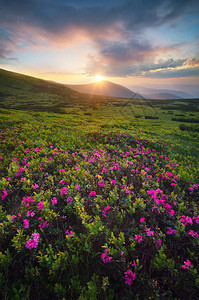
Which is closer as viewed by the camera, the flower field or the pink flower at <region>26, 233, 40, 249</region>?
the flower field

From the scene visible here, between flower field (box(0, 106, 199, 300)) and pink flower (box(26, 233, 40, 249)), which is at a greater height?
pink flower (box(26, 233, 40, 249))

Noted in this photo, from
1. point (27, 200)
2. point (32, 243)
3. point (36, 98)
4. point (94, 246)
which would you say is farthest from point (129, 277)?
point (36, 98)

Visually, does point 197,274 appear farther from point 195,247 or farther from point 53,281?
point 53,281

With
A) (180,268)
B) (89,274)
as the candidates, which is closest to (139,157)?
(180,268)

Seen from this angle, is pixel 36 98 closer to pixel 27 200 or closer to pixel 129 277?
pixel 27 200

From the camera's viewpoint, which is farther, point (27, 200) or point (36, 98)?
point (36, 98)

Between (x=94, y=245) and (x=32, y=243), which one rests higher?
(x=32, y=243)

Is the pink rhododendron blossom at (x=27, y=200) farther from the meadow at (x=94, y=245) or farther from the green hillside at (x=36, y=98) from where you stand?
the green hillside at (x=36, y=98)

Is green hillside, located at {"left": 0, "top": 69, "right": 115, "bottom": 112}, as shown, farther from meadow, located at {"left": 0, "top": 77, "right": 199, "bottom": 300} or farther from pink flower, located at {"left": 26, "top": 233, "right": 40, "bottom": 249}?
pink flower, located at {"left": 26, "top": 233, "right": 40, "bottom": 249}

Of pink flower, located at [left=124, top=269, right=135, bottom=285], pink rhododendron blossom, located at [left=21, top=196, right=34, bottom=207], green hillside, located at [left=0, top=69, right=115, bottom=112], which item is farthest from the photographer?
green hillside, located at [left=0, top=69, right=115, bottom=112]

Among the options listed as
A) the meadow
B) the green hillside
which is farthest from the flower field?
the green hillside

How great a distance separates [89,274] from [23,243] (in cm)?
139

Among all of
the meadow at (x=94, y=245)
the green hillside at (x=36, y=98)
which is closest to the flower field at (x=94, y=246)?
the meadow at (x=94, y=245)

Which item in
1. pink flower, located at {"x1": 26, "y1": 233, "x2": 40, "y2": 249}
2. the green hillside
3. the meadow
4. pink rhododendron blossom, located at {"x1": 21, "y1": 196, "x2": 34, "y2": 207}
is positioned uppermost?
the green hillside
